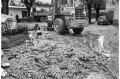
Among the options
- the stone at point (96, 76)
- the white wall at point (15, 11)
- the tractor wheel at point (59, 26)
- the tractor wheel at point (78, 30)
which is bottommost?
the stone at point (96, 76)

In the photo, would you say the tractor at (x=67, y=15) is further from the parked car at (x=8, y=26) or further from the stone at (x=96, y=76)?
the stone at (x=96, y=76)

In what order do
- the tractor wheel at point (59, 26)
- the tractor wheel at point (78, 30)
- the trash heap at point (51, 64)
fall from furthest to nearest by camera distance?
1. the tractor wheel at point (78, 30)
2. the tractor wheel at point (59, 26)
3. the trash heap at point (51, 64)

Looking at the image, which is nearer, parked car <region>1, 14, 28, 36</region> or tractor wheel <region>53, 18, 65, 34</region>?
parked car <region>1, 14, 28, 36</region>

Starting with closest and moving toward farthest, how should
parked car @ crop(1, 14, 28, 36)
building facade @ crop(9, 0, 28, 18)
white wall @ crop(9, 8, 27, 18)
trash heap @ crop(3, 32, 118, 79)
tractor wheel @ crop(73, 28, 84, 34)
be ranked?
trash heap @ crop(3, 32, 118, 79) < parked car @ crop(1, 14, 28, 36) < tractor wheel @ crop(73, 28, 84, 34) < building facade @ crop(9, 0, 28, 18) < white wall @ crop(9, 8, 27, 18)

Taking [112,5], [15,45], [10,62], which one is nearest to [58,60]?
[10,62]

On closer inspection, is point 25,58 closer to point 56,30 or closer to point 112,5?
point 56,30

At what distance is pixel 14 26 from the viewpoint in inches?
427

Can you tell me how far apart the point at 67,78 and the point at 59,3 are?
8.07 metres

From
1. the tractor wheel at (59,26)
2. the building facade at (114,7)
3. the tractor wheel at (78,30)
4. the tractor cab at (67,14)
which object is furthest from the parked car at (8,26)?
the building facade at (114,7)

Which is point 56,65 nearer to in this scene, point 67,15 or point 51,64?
point 51,64

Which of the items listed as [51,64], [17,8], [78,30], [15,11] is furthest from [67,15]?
[15,11]

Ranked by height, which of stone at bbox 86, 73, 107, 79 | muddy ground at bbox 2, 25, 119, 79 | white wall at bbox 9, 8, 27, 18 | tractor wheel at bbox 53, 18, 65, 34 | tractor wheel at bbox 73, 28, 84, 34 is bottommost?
stone at bbox 86, 73, 107, 79

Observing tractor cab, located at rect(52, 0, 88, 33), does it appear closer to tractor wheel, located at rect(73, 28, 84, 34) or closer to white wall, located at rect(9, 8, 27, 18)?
tractor wheel, located at rect(73, 28, 84, 34)

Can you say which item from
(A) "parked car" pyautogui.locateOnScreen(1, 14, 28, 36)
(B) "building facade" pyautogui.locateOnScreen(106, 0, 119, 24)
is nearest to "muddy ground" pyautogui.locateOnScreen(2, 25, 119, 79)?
(A) "parked car" pyautogui.locateOnScreen(1, 14, 28, 36)
